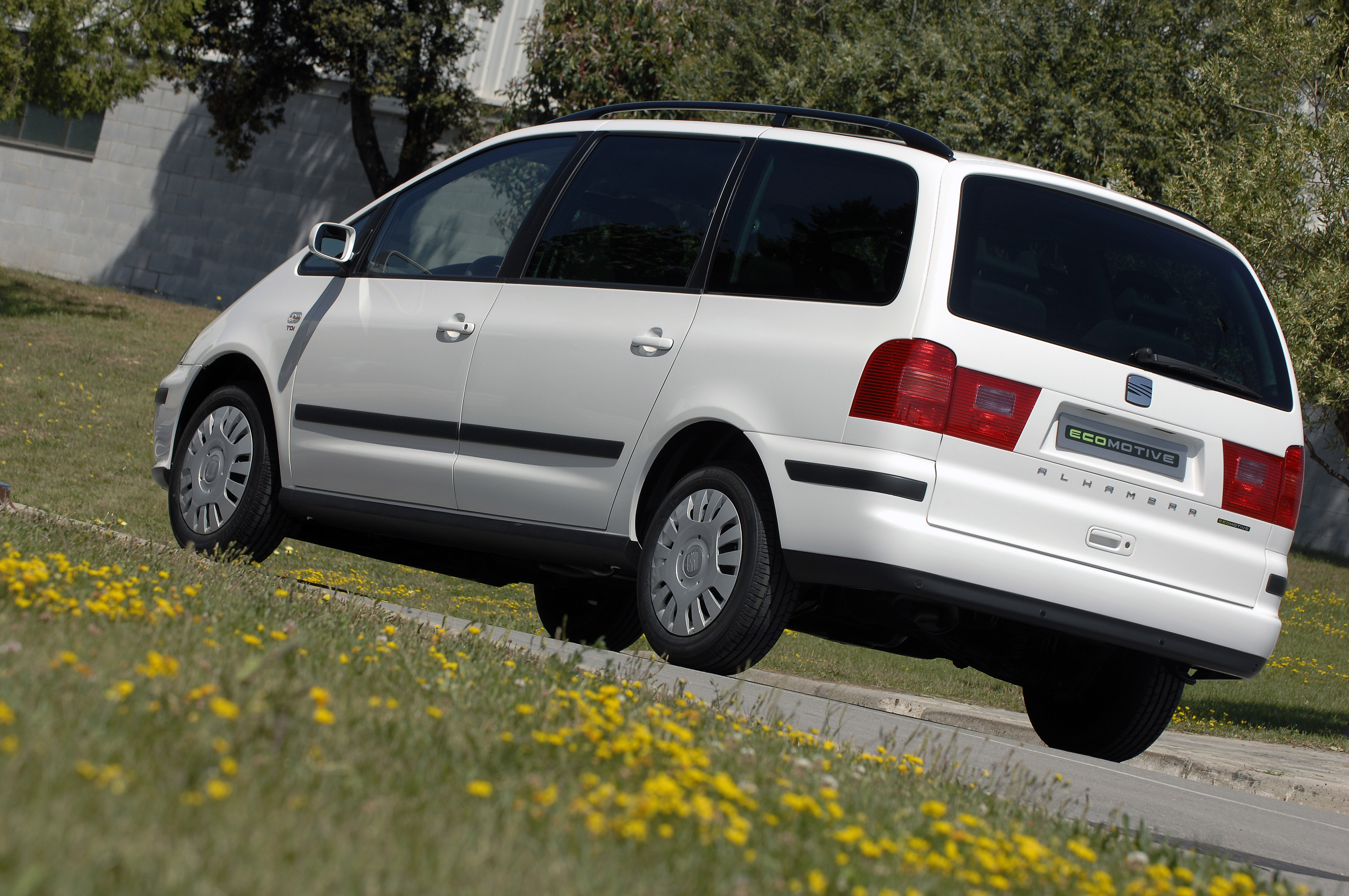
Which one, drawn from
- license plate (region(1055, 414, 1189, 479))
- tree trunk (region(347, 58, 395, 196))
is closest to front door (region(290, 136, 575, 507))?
license plate (region(1055, 414, 1189, 479))

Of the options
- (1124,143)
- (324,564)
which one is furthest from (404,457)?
(1124,143)

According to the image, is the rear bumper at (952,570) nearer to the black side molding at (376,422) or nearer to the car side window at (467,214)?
the black side molding at (376,422)

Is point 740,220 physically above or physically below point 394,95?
below

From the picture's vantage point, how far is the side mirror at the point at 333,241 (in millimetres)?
6332

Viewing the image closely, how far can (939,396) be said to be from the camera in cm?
443

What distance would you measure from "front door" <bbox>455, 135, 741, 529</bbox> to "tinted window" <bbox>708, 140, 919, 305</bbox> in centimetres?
16

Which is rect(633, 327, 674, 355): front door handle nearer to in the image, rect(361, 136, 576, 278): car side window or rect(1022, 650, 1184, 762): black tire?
rect(361, 136, 576, 278): car side window

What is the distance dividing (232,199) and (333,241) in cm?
2155

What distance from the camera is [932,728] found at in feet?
19.0

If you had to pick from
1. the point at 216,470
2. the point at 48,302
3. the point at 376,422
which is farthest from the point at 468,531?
the point at 48,302

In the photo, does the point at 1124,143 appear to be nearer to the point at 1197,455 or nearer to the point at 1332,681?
the point at 1332,681

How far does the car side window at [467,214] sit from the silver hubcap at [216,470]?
990 mm

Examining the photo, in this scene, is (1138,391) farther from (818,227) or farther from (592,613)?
(592,613)

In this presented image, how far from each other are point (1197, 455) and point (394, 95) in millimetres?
20845
